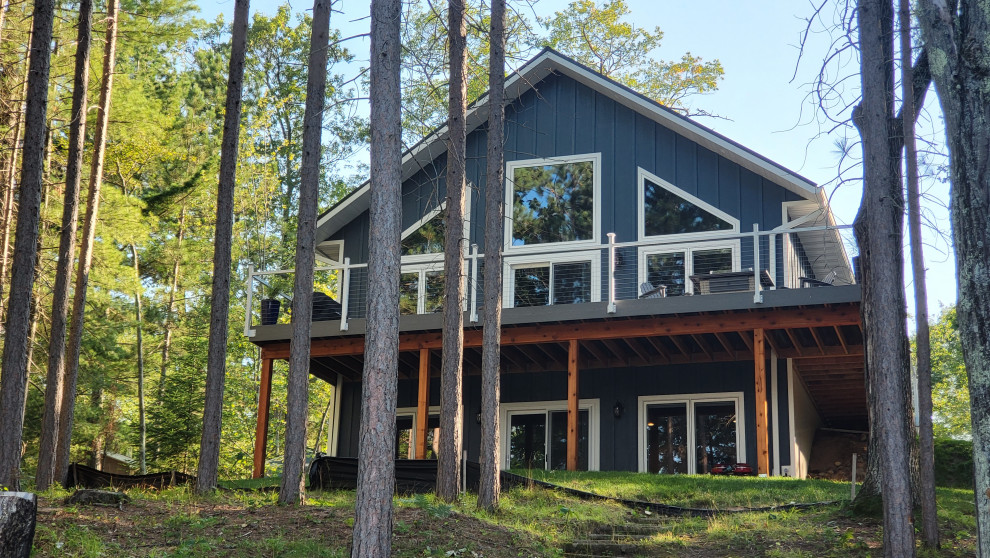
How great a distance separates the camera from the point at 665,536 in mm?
9148

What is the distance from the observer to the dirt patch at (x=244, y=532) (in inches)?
291

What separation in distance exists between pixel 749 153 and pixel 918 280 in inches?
265

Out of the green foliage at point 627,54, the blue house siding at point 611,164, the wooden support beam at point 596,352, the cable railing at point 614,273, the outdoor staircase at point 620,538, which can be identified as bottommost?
the outdoor staircase at point 620,538

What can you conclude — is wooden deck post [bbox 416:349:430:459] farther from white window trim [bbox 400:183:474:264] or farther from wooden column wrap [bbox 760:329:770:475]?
wooden column wrap [bbox 760:329:770:475]

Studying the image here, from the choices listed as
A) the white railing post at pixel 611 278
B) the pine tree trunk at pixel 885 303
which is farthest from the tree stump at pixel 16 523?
the white railing post at pixel 611 278

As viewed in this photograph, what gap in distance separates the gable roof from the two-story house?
4 centimetres

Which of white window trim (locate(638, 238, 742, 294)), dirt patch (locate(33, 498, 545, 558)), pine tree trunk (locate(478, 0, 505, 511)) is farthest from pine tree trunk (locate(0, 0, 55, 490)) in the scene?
white window trim (locate(638, 238, 742, 294))

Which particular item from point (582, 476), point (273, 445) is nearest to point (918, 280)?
point (582, 476)

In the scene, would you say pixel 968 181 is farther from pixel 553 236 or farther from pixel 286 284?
pixel 286 284

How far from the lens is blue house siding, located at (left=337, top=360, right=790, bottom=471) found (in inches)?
591

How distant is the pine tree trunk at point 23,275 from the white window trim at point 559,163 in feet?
25.0

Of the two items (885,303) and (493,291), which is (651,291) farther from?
(885,303)

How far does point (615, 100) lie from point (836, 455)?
8803 mm

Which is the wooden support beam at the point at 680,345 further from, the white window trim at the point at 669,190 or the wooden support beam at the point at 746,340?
the white window trim at the point at 669,190
